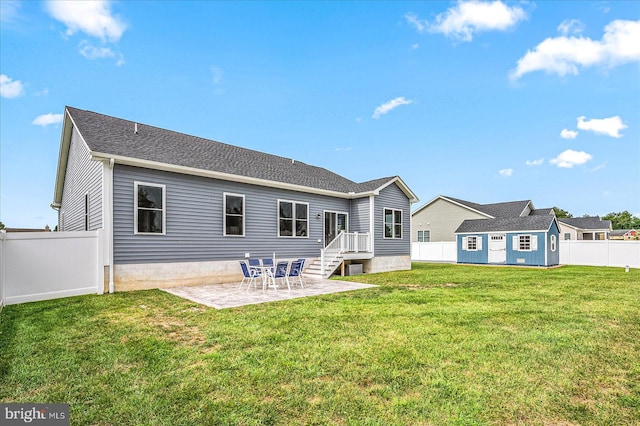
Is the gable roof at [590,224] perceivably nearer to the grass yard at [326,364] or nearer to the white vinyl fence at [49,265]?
the grass yard at [326,364]

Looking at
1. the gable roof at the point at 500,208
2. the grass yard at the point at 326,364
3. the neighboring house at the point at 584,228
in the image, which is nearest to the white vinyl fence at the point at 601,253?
the gable roof at the point at 500,208

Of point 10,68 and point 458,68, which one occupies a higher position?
point 458,68

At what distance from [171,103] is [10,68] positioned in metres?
6.40

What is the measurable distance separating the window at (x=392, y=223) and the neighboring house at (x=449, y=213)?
46.6ft

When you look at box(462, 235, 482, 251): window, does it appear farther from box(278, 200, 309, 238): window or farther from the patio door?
box(278, 200, 309, 238): window

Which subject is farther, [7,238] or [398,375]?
[7,238]

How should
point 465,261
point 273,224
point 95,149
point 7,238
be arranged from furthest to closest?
1. point 465,261
2. point 273,224
3. point 95,149
4. point 7,238

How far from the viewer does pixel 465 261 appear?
2312 cm

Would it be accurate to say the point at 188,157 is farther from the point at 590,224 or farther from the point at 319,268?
the point at 590,224

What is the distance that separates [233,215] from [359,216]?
635 cm

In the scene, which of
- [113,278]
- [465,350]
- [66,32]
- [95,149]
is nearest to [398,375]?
[465,350]

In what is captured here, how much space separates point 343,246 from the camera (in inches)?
552

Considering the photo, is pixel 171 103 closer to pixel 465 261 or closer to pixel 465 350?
pixel 465 350

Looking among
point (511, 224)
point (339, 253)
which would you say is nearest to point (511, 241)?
point (511, 224)
